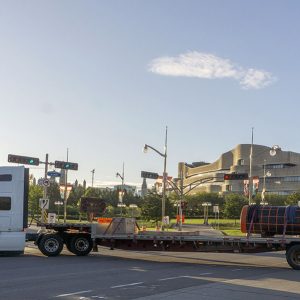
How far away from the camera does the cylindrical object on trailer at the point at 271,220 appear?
17.9 meters

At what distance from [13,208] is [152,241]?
547cm

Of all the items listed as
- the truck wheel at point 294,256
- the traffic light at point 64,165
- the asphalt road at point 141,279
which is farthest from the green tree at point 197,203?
the truck wheel at point 294,256

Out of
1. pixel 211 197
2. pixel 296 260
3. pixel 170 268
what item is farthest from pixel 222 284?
pixel 211 197

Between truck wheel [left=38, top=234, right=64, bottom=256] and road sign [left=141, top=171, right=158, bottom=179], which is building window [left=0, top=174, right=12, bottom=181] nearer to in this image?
truck wheel [left=38, top=234, right=64, bottom=256]

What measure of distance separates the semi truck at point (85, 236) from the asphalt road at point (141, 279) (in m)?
0.65

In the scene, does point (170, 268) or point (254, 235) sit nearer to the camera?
point (170, 268)

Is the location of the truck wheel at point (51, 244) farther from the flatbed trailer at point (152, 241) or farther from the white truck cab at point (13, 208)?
the white truck cab at point (13, 208)

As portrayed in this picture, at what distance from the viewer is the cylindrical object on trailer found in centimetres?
1786

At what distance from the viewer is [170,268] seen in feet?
55.4

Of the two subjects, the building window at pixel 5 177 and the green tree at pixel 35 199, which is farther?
the green tree at pixel 35 199

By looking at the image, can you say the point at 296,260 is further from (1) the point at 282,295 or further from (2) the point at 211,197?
(2) the point at 211,197

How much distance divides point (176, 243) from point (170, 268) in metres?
2.73

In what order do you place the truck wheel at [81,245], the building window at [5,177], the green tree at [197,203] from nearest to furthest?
the building window at [5,177] → the truck wheel at [81,245] → the green tree at [197,203]

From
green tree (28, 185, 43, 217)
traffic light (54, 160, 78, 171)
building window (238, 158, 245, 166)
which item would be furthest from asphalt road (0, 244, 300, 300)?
building window (238, 158, 245, 166)
